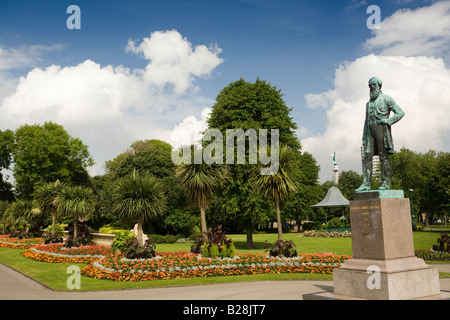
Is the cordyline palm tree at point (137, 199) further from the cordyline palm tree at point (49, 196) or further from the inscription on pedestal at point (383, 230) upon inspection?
the inscription on pedestal at point (383, 230)

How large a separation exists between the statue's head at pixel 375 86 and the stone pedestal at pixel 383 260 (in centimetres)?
288

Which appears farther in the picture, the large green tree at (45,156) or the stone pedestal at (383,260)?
the large green tree at (45,156)

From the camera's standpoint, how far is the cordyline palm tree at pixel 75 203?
87.0 feet

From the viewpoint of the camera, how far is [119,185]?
891 inches

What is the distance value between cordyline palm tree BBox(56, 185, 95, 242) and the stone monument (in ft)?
68.6

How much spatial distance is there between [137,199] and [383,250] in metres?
15.8

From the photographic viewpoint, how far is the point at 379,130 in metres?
10.6

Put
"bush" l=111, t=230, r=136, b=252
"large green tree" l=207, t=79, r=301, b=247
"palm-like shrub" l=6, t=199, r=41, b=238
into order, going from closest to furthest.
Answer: "bush" l=111, t=230, r=136, b=252, "large green tree" l=207, t=79, r=301, b=247, "palm-like shrub" l=6, t=199, r=41, b=238

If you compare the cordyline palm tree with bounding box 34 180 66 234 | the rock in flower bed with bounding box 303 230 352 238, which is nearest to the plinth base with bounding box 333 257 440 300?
the cordyline palm tree with bounding box 34 180 66 234

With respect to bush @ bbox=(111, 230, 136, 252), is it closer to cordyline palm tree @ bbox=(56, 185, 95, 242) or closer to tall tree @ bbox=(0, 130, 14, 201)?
cordyline palm tree @ bbox=(56, 185, 95, 242)

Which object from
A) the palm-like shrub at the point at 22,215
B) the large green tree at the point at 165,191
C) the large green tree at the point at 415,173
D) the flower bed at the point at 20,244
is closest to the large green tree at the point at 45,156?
the palm-like shrub at the point at 22,215

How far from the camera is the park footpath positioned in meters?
11.6

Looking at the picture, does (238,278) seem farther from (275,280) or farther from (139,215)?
(139,215)
